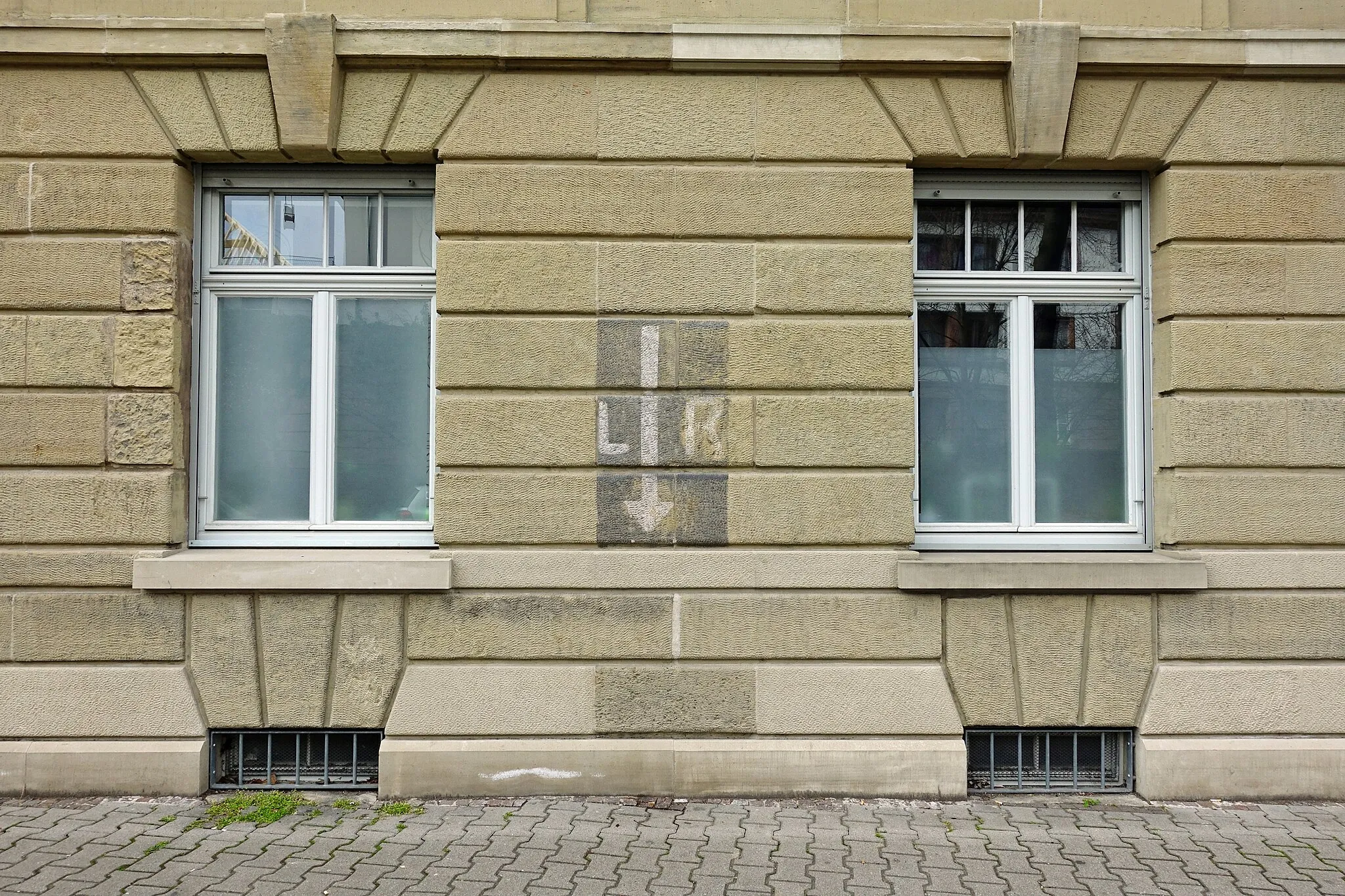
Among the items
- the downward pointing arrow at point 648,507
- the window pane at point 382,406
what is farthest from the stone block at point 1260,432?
the window pane at point 382,406

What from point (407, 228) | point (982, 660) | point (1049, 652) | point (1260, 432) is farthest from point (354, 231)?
point (1260, 432)

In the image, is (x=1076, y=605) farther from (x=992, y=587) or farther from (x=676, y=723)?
(x=676, y=723)

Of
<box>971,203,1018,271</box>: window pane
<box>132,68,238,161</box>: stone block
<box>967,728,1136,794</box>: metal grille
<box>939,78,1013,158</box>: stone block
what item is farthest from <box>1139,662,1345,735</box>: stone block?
<box>132,68,238,161</box>: stone block

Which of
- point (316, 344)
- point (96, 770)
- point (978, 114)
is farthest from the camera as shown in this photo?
point (316, 344)

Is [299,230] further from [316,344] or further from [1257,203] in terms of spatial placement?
[1257,203]

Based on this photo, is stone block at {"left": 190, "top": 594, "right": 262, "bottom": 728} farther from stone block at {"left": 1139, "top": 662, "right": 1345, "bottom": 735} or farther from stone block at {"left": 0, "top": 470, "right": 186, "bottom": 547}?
stone block at {"left": 1139, "top": 662, "right": 1345, "bottom": 735}

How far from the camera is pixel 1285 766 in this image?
5.07m

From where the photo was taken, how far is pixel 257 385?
5457 millimetres

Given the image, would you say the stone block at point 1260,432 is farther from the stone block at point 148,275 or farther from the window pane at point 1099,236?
the stone block at point 148,275

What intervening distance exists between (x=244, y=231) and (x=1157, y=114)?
539cm

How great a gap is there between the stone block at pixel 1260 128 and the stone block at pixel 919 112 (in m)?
1.32

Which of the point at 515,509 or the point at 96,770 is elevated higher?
the point at 515,509

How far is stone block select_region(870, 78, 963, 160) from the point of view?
5191mm

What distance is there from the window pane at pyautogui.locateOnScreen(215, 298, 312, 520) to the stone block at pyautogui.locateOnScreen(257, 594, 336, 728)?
2.77 feet
